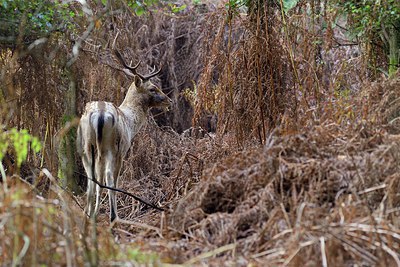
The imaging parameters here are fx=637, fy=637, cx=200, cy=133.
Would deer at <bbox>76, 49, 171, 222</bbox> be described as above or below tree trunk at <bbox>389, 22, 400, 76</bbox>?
below

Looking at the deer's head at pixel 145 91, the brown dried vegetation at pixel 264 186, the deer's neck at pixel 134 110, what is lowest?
the brown dried vegetation at pixel 264 186

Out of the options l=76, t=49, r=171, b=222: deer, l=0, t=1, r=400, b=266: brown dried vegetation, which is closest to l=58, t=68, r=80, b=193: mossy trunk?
l=0, t=1, r=400, b=266: brown dried vegetation

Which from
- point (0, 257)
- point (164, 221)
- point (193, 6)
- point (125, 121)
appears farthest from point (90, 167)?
point (193, 6)

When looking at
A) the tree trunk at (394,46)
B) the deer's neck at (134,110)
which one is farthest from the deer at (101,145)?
the tree trunk at (394,46)

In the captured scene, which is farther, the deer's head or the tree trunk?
the deer's head

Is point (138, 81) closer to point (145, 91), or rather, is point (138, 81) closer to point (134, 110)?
point (145, 91)

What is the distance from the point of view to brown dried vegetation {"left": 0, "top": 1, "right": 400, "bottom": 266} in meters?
3.99

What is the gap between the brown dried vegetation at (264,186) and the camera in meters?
3.99

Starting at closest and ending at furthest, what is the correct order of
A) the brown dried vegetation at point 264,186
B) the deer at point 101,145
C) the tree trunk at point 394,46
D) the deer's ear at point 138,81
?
the brown dried vegetation at point 264,186 → the tree trunk at point 394,46 → the deer at point 101,145 → the deer's ear at point 138,81

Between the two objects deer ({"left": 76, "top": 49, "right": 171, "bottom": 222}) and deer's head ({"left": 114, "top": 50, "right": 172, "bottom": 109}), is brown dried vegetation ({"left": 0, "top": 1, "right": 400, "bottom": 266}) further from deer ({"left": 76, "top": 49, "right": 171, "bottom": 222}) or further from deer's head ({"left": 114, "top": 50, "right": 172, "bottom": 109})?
deer's head ({"left": 114, "top": 50, "right": 172, "bottom": 109})

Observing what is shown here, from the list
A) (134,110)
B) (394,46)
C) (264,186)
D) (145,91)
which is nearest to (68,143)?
(134,110)

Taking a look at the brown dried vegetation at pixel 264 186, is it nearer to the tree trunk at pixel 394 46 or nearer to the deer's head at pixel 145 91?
the tree trunk at pixel 394 46

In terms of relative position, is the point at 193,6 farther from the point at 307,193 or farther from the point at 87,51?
the point at 307,193

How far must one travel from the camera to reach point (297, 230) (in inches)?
165
